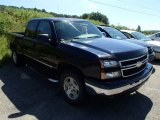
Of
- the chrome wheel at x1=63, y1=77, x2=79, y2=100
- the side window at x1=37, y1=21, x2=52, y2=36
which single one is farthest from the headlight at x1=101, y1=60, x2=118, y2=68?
the side window at x1=37, y1=21, x2=52, y2=36

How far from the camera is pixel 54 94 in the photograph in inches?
226

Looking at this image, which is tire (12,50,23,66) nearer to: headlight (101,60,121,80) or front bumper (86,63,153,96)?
front bumper (86,63,153,96)

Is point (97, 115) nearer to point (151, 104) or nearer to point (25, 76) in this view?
point (151, 104)

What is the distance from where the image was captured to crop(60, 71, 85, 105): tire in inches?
181

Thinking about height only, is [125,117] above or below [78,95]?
below

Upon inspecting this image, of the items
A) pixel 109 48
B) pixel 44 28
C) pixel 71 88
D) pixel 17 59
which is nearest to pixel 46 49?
pixel 44 28

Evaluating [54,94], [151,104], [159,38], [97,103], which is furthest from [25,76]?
[159,38]

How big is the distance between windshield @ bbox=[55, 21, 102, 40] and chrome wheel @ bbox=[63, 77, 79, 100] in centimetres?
104

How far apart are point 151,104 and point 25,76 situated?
161 inches

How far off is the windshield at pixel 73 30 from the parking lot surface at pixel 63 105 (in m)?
1.51

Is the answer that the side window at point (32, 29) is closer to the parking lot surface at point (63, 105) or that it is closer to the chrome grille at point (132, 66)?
the parking lot surface at point (63, 105)

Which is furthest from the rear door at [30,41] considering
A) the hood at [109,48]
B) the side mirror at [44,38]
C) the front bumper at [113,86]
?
the front bumper at [113,86]

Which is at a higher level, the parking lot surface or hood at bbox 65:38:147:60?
hood at bbox 65:38:147:60

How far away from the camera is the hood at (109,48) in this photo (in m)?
4.38
